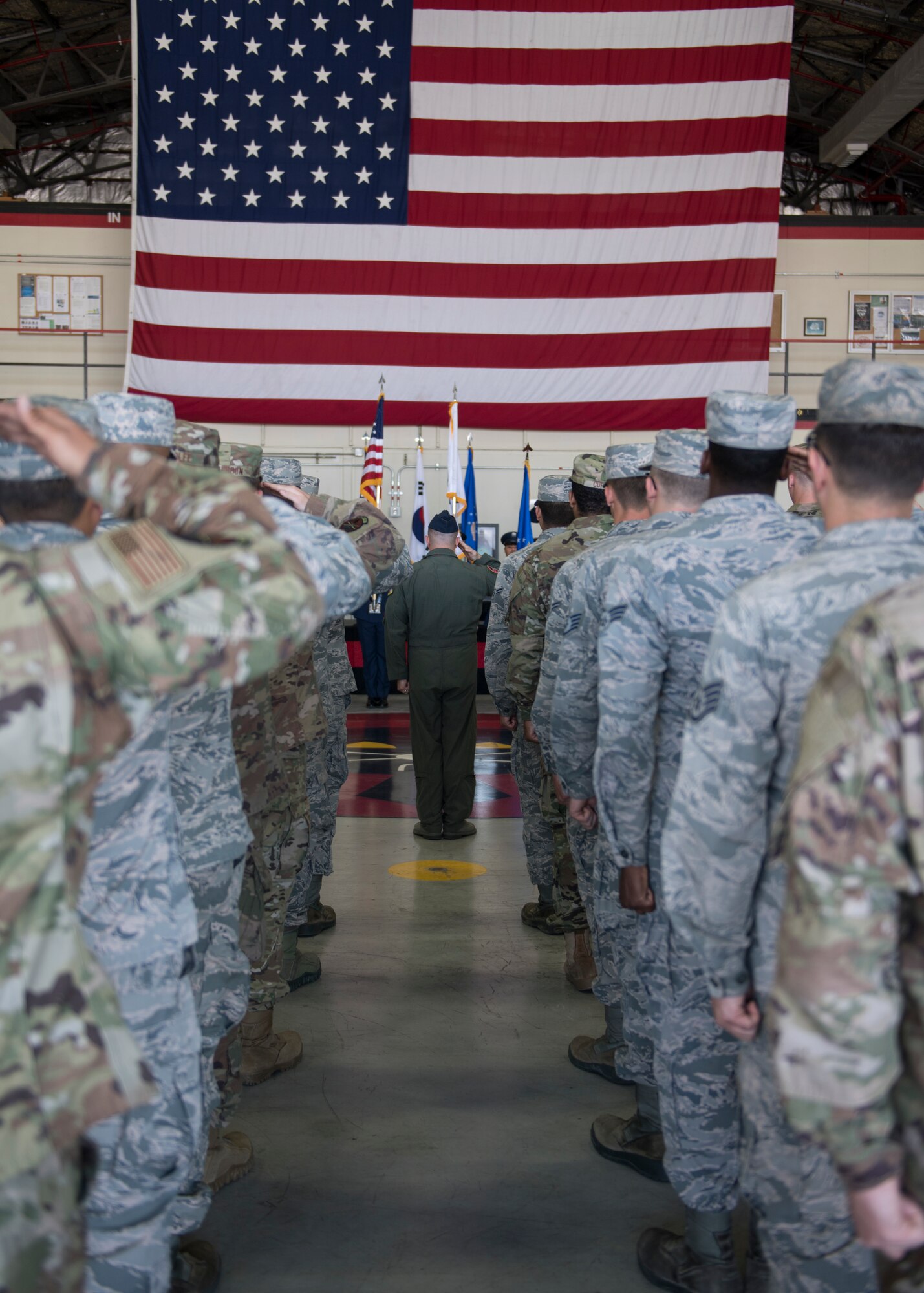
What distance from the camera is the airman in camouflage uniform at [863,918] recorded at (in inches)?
43.6

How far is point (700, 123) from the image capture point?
11.0 m

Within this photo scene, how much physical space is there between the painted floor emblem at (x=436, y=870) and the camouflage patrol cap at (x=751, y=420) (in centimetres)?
356

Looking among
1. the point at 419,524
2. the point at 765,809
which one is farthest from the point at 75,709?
the point at 419,524

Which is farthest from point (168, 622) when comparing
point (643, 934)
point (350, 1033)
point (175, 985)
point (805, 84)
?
point (805, 84)

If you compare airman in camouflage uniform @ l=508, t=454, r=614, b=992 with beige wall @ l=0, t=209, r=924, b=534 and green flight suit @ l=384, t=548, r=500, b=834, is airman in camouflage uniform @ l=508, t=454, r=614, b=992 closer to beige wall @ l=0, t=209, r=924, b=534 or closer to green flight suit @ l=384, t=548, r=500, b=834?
green flight suit @ l=384, t=548, r=500, b=834

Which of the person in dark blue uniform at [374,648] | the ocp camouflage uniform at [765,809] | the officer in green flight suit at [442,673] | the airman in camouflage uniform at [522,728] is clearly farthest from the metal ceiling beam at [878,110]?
the ocp camouflage uniform at [765,809]

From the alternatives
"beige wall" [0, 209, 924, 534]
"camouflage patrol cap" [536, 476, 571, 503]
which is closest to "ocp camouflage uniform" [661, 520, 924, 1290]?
"camouflage patrol cap" [536, 476, 571, 503]

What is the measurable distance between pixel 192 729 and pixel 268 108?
35.7ft

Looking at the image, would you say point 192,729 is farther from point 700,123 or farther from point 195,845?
point 700,123

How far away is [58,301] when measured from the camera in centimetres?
1280

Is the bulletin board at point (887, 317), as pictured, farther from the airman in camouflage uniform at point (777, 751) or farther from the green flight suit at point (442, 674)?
the airman in camouflage uniform at point (777, 751)

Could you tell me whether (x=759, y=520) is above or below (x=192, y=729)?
above

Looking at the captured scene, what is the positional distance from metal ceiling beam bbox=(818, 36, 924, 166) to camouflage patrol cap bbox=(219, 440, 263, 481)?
10.8 m

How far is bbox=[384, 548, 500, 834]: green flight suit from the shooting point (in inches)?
241
